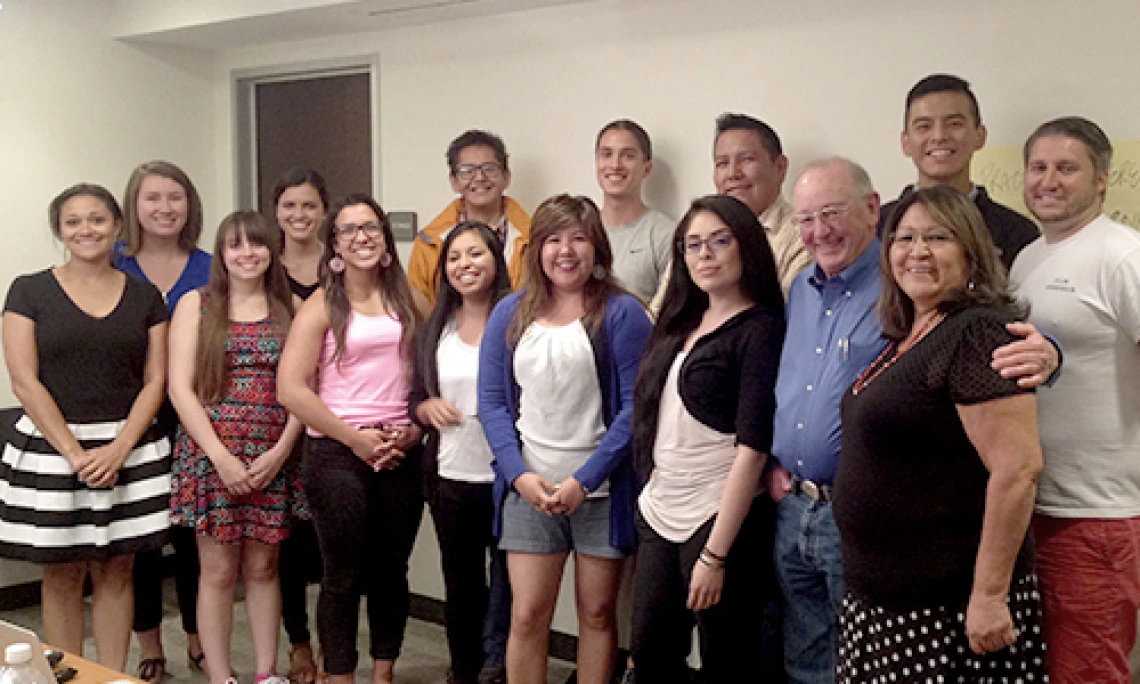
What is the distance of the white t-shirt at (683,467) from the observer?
247 cm

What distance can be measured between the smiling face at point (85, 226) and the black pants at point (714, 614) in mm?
1867

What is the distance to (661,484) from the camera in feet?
8.38

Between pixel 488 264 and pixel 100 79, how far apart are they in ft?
8.59

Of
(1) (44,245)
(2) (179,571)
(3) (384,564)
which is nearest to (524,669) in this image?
(3) (384,564)

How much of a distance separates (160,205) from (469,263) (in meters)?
1.25

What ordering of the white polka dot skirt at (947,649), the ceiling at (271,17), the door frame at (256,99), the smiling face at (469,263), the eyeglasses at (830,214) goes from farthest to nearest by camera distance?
the door frame at (256,99) → the ceiling at (271,17) → the smiling face at (469,263) → the eyeglasses at (830,214) → the white polka dot skirt at (947,649)

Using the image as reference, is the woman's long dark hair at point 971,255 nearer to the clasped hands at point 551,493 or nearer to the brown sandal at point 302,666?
the clasped hands at point 551,493

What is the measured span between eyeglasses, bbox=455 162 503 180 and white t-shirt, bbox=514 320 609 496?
1.12 meters

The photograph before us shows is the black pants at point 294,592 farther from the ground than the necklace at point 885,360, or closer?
closer

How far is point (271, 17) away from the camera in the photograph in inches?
170

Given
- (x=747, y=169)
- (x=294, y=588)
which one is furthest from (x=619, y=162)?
(x=294, y=588)

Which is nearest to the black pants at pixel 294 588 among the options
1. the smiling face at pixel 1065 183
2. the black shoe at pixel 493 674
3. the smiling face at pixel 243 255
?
the black shoe at pixel 493 674

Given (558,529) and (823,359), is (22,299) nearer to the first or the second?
(558,529)

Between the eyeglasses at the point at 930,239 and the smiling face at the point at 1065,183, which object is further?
the smiling face at the point at 1065,183
